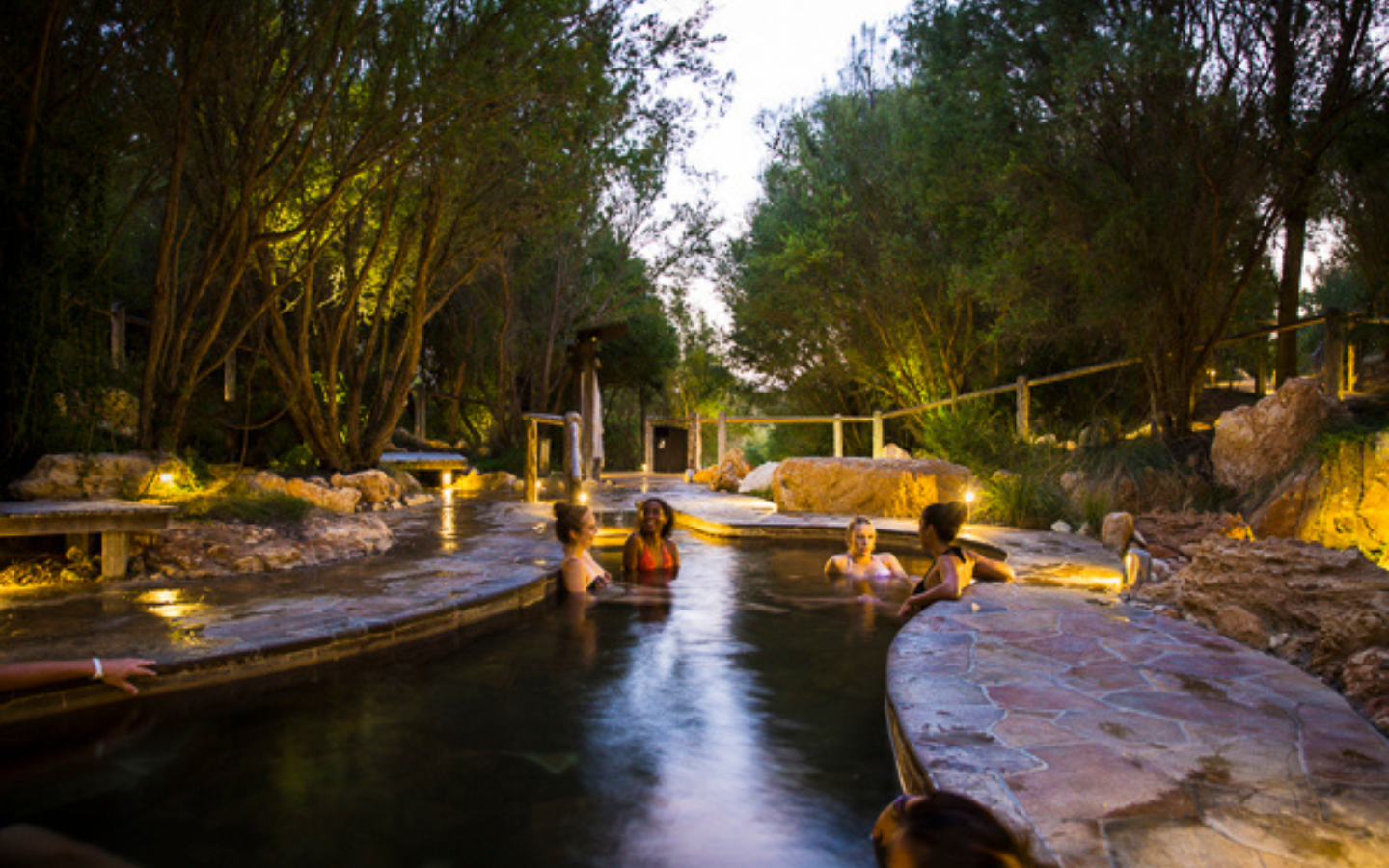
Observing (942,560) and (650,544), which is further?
(650,544)

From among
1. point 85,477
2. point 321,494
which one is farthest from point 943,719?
point 321,494

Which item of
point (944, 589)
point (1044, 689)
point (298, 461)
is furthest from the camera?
point (298, 461)

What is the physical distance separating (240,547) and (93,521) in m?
0.99

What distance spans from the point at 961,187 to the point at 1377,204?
13.8ft

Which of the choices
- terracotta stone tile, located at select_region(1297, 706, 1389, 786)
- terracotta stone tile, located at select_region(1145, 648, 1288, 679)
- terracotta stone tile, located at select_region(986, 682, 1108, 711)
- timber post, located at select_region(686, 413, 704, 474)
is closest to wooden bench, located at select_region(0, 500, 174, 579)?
terracotta stone tile, located at select_region(986, 682, 1108, 711)

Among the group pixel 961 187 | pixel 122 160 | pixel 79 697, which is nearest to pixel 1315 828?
pixel 79 697

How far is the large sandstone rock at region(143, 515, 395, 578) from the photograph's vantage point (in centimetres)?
574

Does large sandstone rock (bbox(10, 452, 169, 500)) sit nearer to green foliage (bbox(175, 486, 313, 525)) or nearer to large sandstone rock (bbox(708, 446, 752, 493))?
green foliage (bbox(175, 486, 313, 525))

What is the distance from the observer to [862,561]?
695 centimetres

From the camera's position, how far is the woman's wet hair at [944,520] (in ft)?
17.5

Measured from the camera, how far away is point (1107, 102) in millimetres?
8453

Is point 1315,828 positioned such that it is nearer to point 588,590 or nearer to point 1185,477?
point 588,590

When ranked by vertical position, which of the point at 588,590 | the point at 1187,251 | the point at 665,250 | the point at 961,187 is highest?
the point at 665,250

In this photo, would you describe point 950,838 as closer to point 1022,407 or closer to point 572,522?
point 572,522
